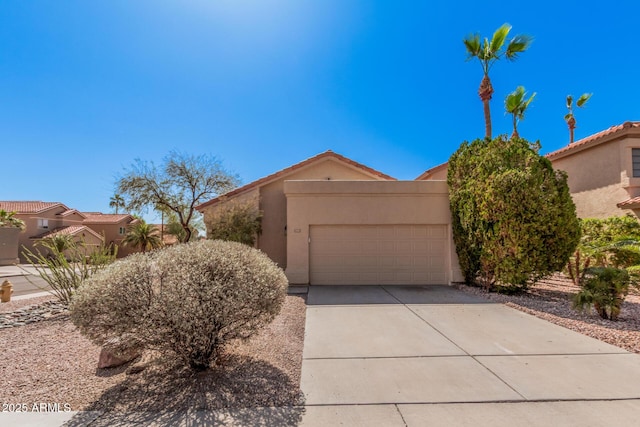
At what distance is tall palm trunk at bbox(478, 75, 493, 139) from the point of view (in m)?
19.0

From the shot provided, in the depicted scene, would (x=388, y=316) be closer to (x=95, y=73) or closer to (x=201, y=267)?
(x=201, y=267)

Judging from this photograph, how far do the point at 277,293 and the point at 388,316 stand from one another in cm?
373

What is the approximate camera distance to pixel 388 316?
23.4ft

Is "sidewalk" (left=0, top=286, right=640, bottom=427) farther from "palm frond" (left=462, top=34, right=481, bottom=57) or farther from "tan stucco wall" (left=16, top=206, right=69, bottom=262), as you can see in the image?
"tan stucco wall" (left=16, top=206, right=69, bottom=262)

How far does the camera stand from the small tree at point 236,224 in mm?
12906

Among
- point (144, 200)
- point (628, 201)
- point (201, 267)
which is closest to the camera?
point (201, 267)

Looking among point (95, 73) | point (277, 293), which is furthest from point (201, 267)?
point (95, 73)

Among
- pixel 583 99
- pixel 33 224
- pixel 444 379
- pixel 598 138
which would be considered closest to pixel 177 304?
pixel 444 379

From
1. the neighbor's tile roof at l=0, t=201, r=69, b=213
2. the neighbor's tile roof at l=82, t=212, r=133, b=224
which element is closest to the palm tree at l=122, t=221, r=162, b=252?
the neighbor's tile roof at l=82, t=212, r=133, b=224

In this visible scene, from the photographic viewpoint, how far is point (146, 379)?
3.96 m

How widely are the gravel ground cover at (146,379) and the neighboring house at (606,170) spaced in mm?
15292

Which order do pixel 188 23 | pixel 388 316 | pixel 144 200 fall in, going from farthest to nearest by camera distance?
pixel 144 200 → pixel 188 23 → pixel 388 316

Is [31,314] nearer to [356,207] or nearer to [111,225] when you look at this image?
[356,207]

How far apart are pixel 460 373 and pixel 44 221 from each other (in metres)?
45.2
